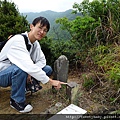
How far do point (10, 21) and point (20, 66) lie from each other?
5.14ft

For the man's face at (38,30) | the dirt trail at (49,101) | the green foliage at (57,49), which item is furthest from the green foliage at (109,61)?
the man's face at (38,30)

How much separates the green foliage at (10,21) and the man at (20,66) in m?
1.04

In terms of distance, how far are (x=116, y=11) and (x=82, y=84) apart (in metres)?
1.92

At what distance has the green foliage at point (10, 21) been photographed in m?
3.30

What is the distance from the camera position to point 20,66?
6.99 feet

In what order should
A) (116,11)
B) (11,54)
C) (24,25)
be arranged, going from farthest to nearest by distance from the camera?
(116,11)
(24,25)
(11,54)

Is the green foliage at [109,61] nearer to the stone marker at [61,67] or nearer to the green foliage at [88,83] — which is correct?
the green foliage at [88,83]

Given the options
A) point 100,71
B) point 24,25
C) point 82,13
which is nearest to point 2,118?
point 100,71

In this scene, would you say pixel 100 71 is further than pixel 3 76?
Yes

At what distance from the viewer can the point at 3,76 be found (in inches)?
90.7

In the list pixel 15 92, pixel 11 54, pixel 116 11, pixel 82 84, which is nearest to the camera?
pixel 11 54

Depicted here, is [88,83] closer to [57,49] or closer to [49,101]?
[49,101]

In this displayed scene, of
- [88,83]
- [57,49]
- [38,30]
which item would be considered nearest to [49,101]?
[88,83]

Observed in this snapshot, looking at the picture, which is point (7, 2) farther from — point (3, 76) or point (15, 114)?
point (15, 114)
